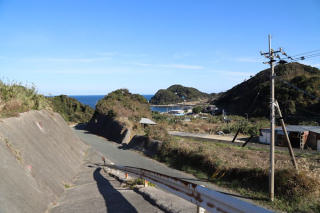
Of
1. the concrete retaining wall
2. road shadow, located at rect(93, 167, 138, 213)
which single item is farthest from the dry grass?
the concrete retaining wall

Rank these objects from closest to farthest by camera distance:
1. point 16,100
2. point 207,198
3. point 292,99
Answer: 1. point 207,198
2. point 16,100
3. point 292,99

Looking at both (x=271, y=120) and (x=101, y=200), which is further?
(x=271, y=120)

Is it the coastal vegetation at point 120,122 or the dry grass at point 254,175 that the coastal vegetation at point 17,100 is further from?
the coastal vegetation at point 120,122

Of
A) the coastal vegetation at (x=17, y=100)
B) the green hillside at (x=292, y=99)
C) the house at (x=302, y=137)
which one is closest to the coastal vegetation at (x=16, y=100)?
the coastal vegetation at (x=17, y=100)

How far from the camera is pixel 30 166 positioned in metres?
6.25

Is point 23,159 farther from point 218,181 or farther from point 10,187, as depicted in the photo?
point 218,181

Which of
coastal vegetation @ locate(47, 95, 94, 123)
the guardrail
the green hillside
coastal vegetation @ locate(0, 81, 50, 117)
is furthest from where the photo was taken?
the green hillside

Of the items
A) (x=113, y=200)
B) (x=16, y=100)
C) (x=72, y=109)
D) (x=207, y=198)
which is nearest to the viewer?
(x=207, y=198)

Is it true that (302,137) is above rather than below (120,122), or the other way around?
below

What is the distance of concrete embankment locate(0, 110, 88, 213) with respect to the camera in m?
4.54

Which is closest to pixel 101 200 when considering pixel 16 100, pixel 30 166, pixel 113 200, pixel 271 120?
pixel 113 200

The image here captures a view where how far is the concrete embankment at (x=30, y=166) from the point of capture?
179 inches

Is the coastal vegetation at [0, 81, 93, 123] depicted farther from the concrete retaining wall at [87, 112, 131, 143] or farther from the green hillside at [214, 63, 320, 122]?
the green hillside at [214, 63, 320, 122]

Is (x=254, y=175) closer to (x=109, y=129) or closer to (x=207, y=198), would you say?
(x=207, y=198)
